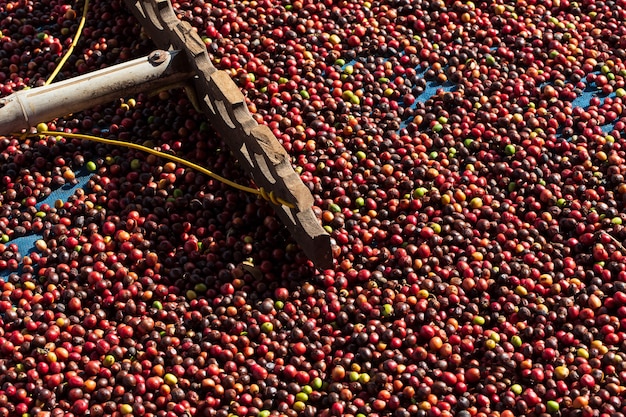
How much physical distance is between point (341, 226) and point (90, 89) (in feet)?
5.50

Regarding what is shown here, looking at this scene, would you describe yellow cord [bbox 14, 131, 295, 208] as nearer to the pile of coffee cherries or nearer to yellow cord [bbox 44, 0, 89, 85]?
the pile of coffee cherries

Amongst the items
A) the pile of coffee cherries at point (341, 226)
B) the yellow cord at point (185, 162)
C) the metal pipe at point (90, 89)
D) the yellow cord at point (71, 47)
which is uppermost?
the metal pipe at point (90, 89)

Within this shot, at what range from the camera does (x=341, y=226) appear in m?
4.29

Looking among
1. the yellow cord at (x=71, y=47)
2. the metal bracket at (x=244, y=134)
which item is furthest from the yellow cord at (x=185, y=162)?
the yellow cord at (x=71, y=47)

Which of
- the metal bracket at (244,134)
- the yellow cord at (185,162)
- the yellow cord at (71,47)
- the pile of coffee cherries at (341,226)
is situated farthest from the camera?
the yellow cord at (71,47)

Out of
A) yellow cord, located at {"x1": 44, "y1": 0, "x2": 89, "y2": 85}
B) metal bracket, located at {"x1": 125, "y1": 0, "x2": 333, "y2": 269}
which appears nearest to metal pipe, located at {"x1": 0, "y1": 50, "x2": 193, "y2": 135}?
metal bracket, located at {"x1": 125, "y1": 0, "x2": 333, "y2": 269}

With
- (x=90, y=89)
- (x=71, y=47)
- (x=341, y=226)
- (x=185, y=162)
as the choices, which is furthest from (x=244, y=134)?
(x=71, y=47)

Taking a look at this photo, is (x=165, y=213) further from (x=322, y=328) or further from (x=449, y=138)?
(x=449, y=138)

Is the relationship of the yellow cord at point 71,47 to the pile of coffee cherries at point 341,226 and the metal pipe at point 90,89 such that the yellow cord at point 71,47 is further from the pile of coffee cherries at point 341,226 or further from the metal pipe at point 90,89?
the metal pipe at point 90,89

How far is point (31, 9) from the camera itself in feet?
18.5

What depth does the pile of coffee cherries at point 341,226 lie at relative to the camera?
367 centimetres

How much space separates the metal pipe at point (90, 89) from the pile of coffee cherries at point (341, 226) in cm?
34

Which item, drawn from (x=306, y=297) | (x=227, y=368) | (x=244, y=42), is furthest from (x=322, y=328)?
(x=244, y=42)

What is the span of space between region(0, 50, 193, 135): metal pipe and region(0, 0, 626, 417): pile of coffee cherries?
1.12ft
